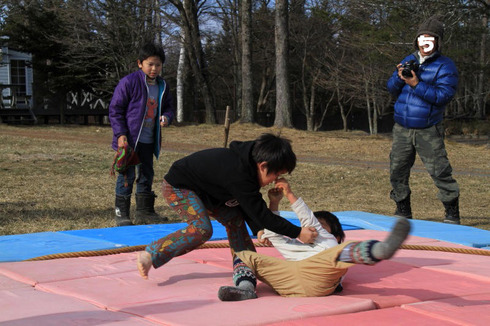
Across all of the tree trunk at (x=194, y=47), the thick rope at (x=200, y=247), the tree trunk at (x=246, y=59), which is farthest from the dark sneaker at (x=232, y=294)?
the tree trunk at (x=194, y=47)

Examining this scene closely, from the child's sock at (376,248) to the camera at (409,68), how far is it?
3363mm

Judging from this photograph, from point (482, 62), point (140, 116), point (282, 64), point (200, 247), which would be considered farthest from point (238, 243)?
point (482, 62)

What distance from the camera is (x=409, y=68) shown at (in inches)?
240

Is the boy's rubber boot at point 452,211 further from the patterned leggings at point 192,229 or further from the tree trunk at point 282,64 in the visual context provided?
the tree trunk at point 282,64

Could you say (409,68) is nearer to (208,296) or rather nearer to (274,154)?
(274,154)

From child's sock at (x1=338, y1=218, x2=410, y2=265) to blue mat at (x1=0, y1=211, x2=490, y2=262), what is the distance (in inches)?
83.1

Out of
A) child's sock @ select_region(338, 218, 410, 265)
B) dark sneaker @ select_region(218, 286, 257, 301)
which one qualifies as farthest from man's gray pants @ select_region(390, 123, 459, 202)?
dark sneaker @ select_region(218, 286, 257, 301)

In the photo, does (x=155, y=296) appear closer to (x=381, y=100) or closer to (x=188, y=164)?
(x=188, y=164)

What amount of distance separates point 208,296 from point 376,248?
0.93 meters

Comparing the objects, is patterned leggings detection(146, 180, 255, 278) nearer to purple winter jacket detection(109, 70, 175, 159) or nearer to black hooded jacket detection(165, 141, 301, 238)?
black hooded jacket detection(165, 141, 301, 238)

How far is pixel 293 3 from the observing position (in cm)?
2791

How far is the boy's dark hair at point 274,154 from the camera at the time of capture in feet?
10.8

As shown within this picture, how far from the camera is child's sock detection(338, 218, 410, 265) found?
9.08ft

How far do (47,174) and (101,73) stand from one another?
13868 mm
